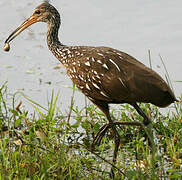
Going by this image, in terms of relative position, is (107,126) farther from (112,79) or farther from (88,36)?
(88,36)

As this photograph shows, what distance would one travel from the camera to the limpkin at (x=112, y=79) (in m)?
5.22

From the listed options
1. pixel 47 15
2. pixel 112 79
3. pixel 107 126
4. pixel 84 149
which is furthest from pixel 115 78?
pixel 47 15

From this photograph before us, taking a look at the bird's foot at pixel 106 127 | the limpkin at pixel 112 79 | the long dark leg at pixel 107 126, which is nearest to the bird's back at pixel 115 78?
the limpkin at pixel 112 79

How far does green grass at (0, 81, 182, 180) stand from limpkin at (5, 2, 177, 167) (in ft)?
0.83

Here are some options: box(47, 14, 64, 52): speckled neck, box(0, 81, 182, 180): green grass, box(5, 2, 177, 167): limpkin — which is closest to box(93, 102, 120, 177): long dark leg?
box(5, 2, 177, 167): limpkin

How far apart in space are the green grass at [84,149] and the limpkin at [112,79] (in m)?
0.25

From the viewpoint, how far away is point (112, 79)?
5.39 meters

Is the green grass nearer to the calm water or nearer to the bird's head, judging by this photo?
the calm water

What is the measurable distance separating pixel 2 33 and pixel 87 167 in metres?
4.65

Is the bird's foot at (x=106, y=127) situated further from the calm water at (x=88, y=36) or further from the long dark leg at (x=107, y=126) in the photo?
the calm water at (x=88, y=36)

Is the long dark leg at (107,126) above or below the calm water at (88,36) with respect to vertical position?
below

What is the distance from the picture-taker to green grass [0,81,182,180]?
4.70 meters

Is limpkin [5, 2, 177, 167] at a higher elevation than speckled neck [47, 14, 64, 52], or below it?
below

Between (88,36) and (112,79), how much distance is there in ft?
10.2
